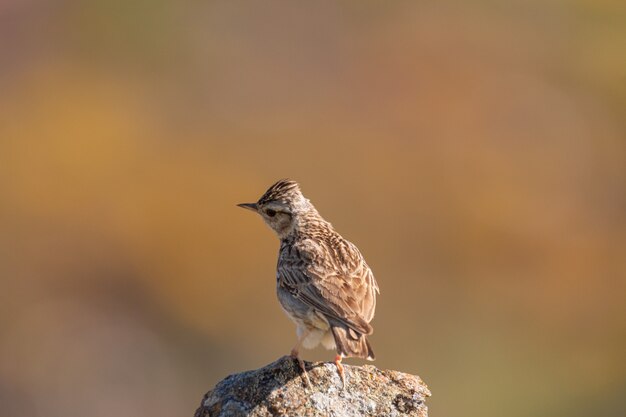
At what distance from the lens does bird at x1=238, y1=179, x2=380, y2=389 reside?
28.3 ft

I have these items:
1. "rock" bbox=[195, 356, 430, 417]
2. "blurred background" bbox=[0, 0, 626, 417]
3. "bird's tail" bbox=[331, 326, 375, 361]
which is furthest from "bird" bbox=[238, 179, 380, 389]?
"blurred background" bbox=[0, 0, 626, 417]

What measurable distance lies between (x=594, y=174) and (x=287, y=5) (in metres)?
16.1

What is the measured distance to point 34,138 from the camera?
3297 centimetres

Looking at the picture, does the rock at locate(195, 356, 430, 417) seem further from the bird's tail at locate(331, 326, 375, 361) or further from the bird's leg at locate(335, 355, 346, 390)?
the bird's tail at locate(331, 326, 375, 361)

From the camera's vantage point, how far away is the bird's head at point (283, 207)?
Answer: 10.9m

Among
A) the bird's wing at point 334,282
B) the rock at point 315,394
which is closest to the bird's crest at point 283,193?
the bird's wing at point 334,282

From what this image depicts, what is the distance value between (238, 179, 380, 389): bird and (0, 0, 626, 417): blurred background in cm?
739

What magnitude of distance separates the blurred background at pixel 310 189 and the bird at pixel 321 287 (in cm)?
739

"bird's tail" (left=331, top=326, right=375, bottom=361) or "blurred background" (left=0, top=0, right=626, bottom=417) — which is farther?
"blurred background" (left=0, top=0, right=626, bottom=417)

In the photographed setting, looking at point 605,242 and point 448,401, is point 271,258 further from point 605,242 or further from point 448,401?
point 605,242

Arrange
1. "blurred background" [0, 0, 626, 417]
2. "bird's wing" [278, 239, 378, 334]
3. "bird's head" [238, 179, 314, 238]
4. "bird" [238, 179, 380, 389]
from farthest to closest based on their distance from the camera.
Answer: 1. "blurred background" [0, 0, 626, 417]
2. "bird's head" [238, 179, 314, 238]
3. "bird's wing" [278, 239, 378, 334]
4. "bird" [238, 179, 380, 389]

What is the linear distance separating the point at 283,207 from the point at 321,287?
72.7 inches

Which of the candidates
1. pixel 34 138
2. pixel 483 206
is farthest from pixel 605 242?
pixel 34 138

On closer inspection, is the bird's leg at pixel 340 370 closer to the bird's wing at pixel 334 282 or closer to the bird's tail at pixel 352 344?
the bird's tail at pixel 352 344
